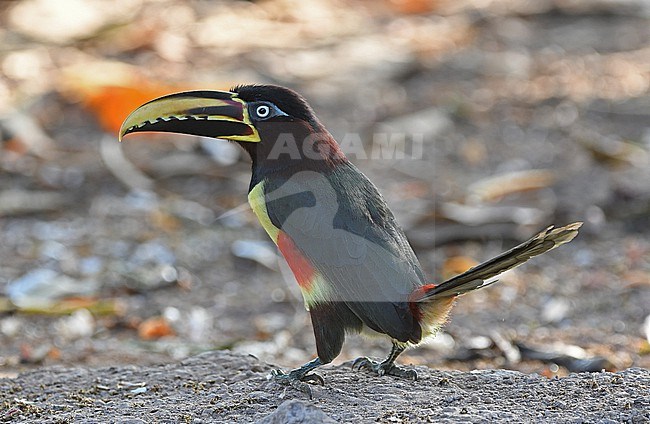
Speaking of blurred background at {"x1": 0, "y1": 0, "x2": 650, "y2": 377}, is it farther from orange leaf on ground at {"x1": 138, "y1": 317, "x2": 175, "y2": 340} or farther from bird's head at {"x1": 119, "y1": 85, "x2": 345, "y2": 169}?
bird's head at {"x1": 119, "y1": 85, "x2": 345, "y2": 169}

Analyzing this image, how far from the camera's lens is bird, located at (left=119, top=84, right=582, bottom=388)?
376 centimetres

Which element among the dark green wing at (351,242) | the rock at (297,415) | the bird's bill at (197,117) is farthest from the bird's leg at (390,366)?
the bird's bill at (197,117)

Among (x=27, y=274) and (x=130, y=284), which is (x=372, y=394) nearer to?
(x=130, y=284)

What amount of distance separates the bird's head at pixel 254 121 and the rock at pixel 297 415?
3.63 ft

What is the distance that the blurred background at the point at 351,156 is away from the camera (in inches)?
223

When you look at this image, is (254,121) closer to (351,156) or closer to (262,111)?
(262,111)

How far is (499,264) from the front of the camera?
3.44 meters

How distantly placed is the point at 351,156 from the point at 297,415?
515 centimetres

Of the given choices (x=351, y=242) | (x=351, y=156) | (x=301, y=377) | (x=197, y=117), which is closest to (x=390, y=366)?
(x=301, y=377)

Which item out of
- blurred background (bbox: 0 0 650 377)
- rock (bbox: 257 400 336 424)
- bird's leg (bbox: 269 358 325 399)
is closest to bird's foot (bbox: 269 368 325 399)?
bird's leg (bbox: 269 358 325 399)

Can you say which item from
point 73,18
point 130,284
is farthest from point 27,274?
point 73,18

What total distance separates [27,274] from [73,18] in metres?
4.71

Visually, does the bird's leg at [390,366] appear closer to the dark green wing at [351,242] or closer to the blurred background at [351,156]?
the dark green wing at [351,242]

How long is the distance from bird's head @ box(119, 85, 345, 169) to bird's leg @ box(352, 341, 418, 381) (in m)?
0.80
